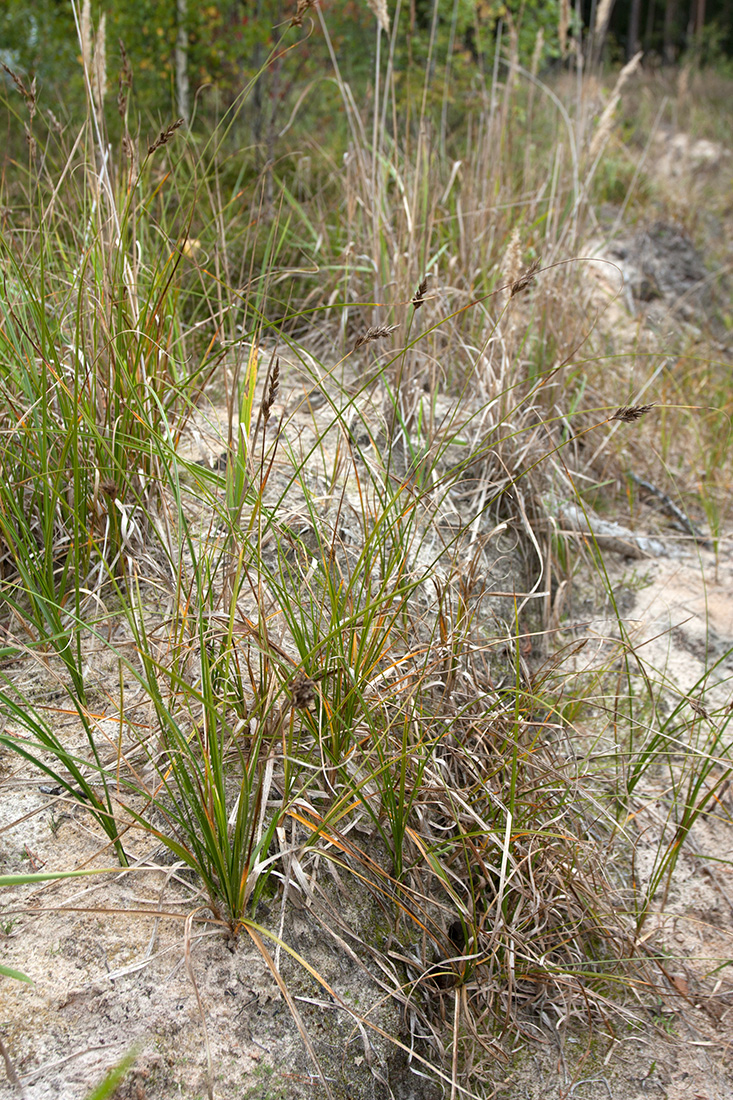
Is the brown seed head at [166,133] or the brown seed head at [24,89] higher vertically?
the brown seed head at [24,89]

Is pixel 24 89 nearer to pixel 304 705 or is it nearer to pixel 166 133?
pixel 166 133

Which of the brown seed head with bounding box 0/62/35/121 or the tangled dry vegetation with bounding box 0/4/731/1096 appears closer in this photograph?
the tangled dry vegetation with bounding box 0/4/731/1096

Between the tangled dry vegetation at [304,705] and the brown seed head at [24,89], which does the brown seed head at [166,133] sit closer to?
the tangled dry vegetation at [304,705]

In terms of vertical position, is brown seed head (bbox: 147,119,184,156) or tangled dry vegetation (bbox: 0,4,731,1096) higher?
brown seed head (bbox: 147,119,184,156)

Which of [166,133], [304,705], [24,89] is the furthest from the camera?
[24,89]

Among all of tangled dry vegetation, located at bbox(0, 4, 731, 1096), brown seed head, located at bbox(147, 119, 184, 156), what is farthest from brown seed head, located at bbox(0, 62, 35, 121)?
brown seed head, located at bbox(147, 119, 184, 156)

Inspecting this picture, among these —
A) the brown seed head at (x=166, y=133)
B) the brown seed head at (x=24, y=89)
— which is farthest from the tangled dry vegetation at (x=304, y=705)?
the brown seed head at (x=24, y=89)

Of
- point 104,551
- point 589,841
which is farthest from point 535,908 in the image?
point 104,551

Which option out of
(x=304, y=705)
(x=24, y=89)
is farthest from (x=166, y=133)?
(x=304, y=705)

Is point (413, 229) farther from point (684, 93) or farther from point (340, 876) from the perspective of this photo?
point (684, 93)

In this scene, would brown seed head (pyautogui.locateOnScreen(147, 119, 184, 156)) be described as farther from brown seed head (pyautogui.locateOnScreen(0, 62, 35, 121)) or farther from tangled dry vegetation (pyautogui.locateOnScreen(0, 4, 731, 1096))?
brown seed head (pyautogui.locateOnScreen(0, 62, 35, 121))

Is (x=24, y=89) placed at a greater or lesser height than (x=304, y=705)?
greater

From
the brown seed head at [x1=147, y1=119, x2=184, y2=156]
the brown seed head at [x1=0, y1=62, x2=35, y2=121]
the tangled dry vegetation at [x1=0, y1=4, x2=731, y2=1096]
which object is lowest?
the tangled dry vegetation at [x1=0, y1=4, x2=731, y2=1096]

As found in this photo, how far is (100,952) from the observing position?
1.09 m
